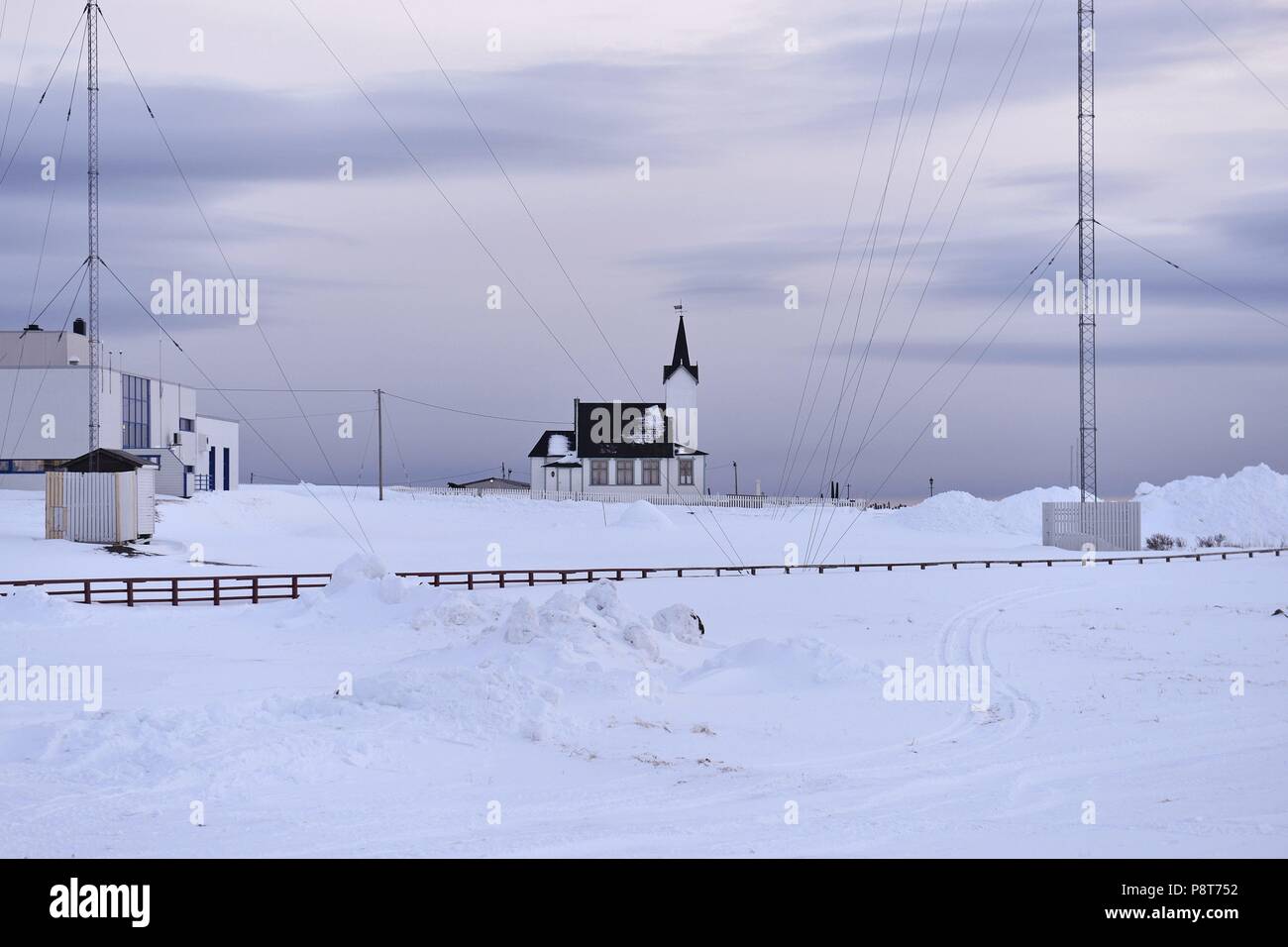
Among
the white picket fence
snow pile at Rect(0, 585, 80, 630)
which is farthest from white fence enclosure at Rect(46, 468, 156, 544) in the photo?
the white picket fence

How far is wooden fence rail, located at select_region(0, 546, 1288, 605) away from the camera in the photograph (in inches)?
1382

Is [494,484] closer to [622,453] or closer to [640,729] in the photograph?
[622,453]

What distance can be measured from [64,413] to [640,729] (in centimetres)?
6884

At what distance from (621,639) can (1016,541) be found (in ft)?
191

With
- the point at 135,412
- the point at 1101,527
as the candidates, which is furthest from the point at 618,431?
the point at 1101,527

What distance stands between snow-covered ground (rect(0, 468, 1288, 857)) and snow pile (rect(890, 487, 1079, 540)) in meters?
47.8

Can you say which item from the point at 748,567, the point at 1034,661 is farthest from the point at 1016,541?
the point at 1034,661

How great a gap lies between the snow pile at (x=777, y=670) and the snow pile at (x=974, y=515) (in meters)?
64.6

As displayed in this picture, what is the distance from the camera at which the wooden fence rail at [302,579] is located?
35.1m

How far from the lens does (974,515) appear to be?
90.0 metres

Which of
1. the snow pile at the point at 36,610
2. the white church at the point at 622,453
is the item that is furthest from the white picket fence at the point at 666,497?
the snow pile at the point at 36,610

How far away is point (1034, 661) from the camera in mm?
25922

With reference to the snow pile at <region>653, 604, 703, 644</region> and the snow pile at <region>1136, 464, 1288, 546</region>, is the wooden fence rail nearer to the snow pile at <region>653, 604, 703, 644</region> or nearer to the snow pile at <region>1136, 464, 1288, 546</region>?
the snow pile at <region>653, 604, 703, 644</region>
